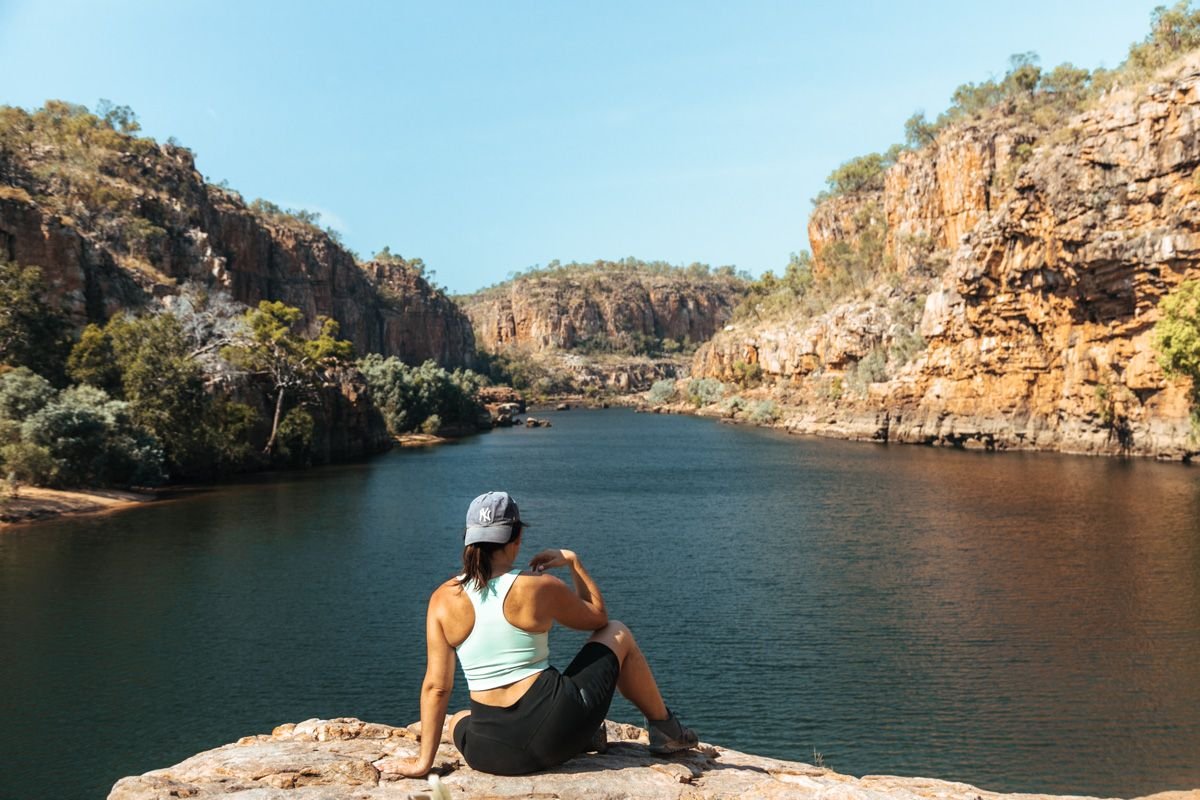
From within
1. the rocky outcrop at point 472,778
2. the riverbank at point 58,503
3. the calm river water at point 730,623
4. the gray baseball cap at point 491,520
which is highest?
the gray baseball cap at point 491,520

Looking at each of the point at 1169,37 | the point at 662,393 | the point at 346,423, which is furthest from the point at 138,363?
the point at 662,393

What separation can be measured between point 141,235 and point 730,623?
2721 inches

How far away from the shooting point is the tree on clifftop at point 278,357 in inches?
2320

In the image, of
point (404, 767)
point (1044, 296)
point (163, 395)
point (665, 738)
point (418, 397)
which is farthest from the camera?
point (418, 397)

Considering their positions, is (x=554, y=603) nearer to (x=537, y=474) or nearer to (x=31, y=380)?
(x=31, y=380)

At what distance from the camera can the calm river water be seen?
602 inches

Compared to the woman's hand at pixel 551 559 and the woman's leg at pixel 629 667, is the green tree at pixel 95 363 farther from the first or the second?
the woman's leg at pixel 629 667

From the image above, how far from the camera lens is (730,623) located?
22125 mm

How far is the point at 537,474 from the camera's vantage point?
5834cm

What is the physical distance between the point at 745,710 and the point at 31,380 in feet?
121

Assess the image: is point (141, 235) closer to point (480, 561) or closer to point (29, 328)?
point (29, 328)

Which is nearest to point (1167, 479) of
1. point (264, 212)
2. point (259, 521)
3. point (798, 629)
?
point (798, 629)

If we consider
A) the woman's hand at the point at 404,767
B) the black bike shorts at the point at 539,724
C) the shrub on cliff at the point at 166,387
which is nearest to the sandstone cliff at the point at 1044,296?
the shrub on cliff at the point at 166,387

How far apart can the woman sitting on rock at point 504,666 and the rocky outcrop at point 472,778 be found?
252mm
